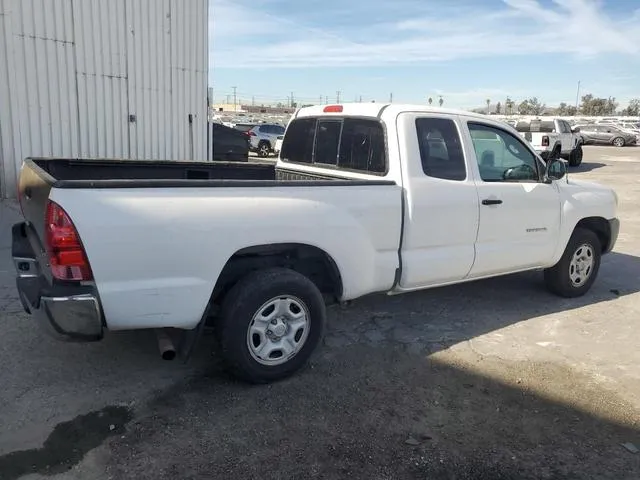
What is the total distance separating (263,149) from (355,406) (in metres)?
22.2

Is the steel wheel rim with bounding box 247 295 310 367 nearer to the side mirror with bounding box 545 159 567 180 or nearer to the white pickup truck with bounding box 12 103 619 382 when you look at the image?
the white pickup truck with bounding box 12 103 619 382

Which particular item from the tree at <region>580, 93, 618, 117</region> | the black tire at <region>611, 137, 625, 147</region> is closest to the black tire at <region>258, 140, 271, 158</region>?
the black tire at <region>611, 137, 625, 147</region>

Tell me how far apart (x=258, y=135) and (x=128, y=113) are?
14.4m

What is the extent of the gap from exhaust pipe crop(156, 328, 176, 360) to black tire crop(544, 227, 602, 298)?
408 centimetres

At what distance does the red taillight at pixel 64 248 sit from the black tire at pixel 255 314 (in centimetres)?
90

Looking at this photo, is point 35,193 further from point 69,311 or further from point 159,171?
point 159,171

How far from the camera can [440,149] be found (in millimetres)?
4688

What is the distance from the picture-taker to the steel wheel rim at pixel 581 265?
598 cm

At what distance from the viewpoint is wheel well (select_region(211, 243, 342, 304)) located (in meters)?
3.77

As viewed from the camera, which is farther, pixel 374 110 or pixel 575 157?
pixel 575 157

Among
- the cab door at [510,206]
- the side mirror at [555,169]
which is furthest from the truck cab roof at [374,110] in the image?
the side mirror at [555,169]

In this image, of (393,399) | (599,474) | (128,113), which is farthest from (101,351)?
(128,113)

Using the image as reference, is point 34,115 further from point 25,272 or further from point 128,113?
point 25,272

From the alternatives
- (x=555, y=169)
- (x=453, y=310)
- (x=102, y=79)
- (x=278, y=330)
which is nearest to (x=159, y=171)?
(x=278, y=330)
